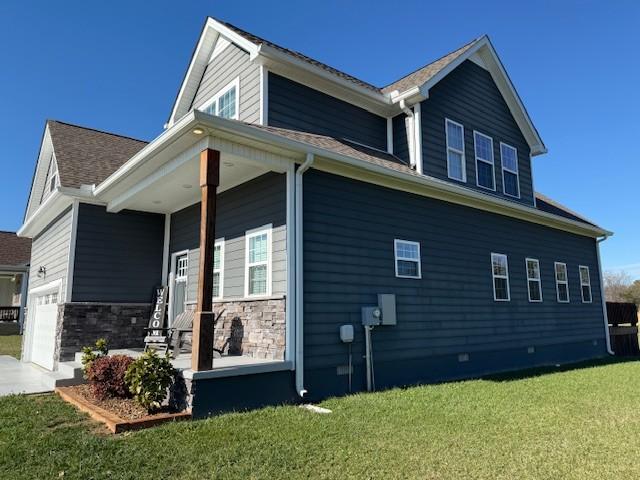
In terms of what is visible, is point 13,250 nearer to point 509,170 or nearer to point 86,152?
point 86,152

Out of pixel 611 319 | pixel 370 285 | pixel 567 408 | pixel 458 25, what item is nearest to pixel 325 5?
pixel 458 25

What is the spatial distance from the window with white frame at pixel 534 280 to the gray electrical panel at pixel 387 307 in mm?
5157

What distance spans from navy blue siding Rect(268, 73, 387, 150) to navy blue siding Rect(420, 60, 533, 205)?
1064mm

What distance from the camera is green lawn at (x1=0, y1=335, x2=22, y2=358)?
514 inches

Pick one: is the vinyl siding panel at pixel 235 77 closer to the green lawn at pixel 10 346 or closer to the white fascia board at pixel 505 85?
the white fascia board at pixel 505 85

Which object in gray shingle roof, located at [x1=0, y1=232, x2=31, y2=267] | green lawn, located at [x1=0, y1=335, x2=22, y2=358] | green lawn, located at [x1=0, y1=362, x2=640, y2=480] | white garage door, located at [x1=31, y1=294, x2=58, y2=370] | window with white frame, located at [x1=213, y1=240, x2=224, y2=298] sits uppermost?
gray shingle roof, located at [x1=0, y1=232, x2=31, y2=267]

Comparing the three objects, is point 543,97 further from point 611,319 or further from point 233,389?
point 233,389

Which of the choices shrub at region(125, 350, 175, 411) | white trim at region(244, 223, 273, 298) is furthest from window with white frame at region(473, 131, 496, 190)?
shrub at region(125, 350, 175, 411)

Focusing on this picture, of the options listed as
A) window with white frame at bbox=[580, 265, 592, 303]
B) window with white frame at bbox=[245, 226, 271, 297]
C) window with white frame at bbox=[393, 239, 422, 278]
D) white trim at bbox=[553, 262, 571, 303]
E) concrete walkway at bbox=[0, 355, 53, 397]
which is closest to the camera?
window with white frame at bbox=[245, 226, 271, 297]

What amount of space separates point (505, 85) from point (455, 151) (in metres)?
3.14

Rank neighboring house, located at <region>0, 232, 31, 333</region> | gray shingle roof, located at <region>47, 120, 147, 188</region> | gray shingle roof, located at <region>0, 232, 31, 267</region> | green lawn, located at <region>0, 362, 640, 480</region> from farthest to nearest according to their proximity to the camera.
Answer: gray shingle roof, located at <region>0, 232, 31, 267</region> < neighboring house, located at <region>0, 232, 31, 333</region> < gray shingle roof, located at <region>47, 120, 147, 188</region> < green lawn, located at <region>0, 362, 640, 480</region>

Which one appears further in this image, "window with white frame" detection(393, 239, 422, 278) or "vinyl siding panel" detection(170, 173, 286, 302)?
"window with white frame" detection(393, 239, 422, 278)

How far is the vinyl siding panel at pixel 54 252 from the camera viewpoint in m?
9.20

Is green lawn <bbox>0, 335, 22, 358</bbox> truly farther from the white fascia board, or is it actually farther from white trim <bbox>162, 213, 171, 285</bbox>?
the white fascia board
